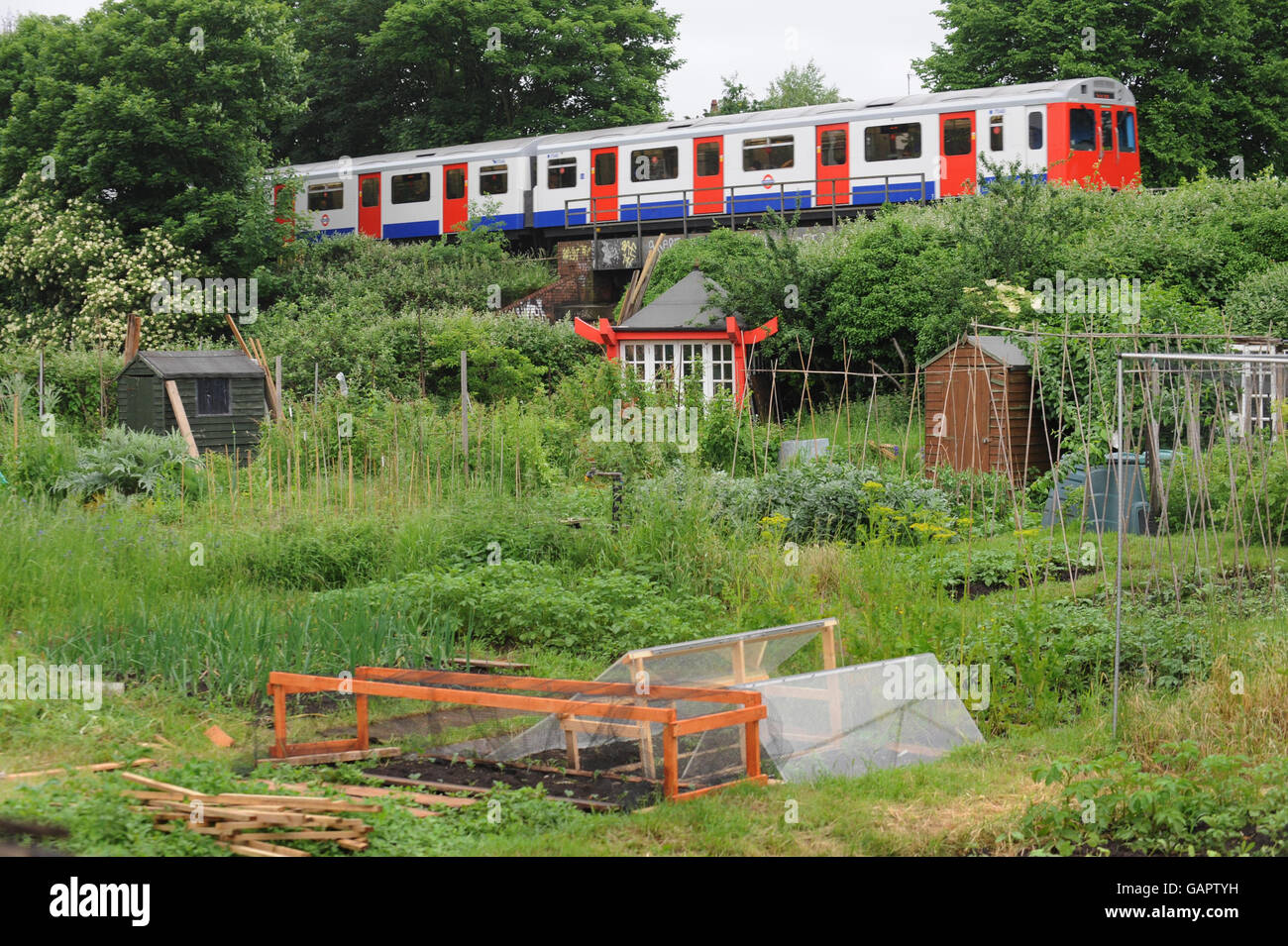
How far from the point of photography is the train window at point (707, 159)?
84.9ft

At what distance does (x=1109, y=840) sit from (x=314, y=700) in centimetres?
422

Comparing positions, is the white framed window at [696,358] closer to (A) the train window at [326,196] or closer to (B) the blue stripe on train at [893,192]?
(B) the blue stripe on train at [893,192]

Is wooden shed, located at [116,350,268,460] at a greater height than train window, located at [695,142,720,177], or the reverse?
train window, located at [695,142,720,177]

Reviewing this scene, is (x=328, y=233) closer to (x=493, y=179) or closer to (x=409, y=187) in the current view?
(x=409, y=187)

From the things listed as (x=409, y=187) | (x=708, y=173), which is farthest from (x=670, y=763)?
(x=409, y=187)

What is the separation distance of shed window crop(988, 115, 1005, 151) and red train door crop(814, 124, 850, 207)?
278 centimetres

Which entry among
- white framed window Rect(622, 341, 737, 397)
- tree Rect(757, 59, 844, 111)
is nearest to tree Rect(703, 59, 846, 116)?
tree Rect(757, 59, 844, 111)

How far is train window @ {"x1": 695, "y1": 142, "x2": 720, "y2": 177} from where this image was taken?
25875 millimetres

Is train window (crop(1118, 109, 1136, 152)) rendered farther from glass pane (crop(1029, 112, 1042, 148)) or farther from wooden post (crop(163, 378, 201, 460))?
wooden post (crop(163, 378, 201, 460))

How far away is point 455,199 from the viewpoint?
1150 inches

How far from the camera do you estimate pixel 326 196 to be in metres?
31.4

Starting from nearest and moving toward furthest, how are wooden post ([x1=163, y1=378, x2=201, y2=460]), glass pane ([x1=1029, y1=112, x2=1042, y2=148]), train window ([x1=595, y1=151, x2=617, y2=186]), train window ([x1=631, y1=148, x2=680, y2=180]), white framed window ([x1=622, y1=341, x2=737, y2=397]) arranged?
1. wooden post ([x1=163, y1=378, x2=201, y2=460])
2. white framed window ([x1=622, y1=341, x2=737, y2=397])
3. glass pane ([x1=1029, y1=112, x2=1042, y2=148])
4. train window ([x1=631, y1=148, x2=680, y2=180])
5. train window ([x1=595, y1=151, x2=617, y2=186])

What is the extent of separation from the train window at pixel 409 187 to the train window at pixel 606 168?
4.61 m

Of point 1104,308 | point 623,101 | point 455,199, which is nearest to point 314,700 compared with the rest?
point 1104,308
